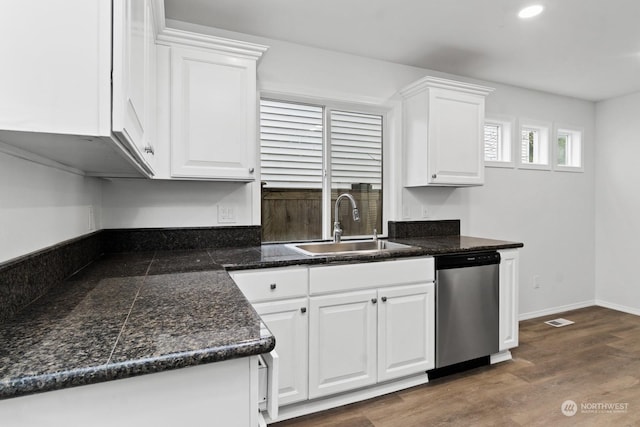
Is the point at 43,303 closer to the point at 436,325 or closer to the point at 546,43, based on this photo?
the point at 436,325

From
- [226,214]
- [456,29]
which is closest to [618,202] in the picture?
[456,29]

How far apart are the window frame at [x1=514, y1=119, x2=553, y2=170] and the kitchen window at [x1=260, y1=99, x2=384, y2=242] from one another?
1.68 meters

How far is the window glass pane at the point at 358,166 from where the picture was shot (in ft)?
9.30

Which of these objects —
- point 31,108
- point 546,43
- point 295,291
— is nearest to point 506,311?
point 295,291

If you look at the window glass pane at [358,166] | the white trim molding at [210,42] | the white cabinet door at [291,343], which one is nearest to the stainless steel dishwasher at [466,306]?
the window glass pane at [358,166]

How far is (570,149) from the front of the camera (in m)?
4.12

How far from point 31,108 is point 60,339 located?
50 centimetres

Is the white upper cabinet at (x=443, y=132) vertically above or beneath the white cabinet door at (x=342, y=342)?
above

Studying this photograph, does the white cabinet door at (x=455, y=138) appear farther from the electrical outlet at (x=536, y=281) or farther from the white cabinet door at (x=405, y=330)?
the electrical outlet at (x=536, y=281)

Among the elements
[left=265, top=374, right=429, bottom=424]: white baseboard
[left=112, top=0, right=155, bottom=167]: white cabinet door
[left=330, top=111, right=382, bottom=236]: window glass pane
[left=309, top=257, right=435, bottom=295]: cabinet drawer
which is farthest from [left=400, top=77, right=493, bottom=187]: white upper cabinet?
[left=112, top=0, right=155, bottom=167]: white cabinet door

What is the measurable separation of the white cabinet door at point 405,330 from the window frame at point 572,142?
8.95 ft

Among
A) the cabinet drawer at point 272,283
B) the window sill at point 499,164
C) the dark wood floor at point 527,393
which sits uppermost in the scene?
the window sill at point 499,164

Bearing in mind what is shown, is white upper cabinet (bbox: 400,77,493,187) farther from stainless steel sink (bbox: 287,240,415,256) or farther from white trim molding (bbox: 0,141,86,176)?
white trim molding (bbox: 0,141,86,176)

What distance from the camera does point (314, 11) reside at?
2197 mm
